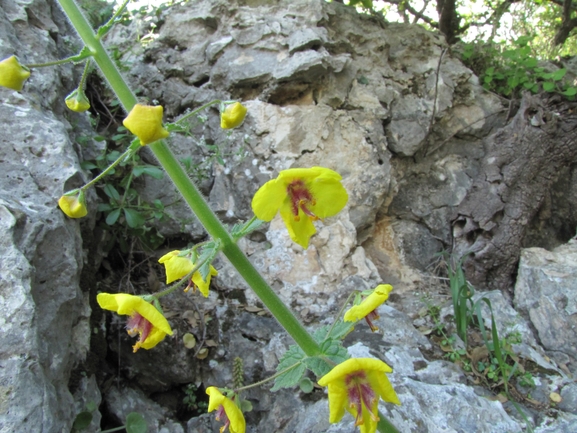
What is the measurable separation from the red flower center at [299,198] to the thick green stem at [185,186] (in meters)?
0.29

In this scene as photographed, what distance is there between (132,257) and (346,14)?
2923 mm

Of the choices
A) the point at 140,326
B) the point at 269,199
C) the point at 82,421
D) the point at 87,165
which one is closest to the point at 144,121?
the point at 269,199

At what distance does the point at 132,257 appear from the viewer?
10.2 feet

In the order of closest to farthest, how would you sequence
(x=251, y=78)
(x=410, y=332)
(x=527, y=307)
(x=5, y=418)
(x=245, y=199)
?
(x=5, y=418), (x=410, y=332), (x=527, y=307), (x=245, y=199), (x=251, y=78)

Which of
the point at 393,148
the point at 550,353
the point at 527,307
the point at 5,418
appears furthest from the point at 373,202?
the point at 5,418

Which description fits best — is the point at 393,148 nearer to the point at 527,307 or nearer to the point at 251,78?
the point at 251,78

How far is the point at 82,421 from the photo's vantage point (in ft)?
7.20

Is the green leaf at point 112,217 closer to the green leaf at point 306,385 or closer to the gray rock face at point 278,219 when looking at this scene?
the gray rock face at point 278,219

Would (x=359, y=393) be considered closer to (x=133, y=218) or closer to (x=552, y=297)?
(x=133, y=218)

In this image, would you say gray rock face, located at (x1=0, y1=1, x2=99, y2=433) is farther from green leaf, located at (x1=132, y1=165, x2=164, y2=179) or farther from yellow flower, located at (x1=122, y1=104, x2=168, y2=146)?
yellow flower, located at (x1=122, y1=104, x2=168, y2=146)

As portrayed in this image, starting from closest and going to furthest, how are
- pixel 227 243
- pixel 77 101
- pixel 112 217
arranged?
pixel 227 243, pixel 77 101, pixel 112 217

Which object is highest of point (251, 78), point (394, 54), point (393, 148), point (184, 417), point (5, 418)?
point (394, 54)

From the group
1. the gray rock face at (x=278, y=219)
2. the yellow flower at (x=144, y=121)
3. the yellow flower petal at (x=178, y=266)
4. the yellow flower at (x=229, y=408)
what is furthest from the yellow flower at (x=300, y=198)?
the gray rock face at (x=278, y=219)

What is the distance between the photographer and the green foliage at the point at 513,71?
158 inches
